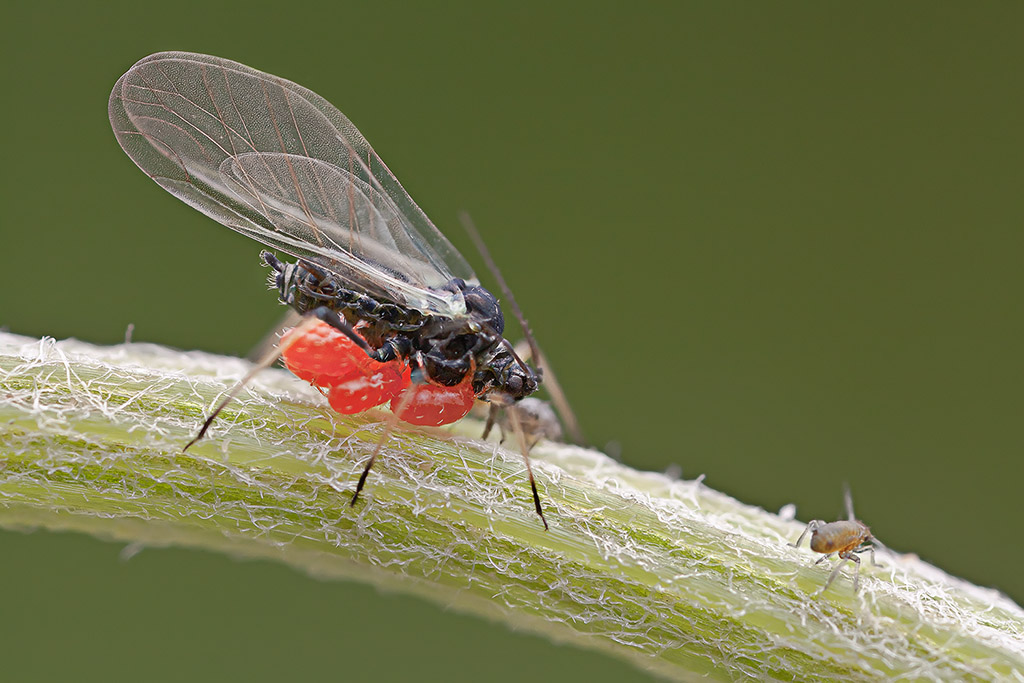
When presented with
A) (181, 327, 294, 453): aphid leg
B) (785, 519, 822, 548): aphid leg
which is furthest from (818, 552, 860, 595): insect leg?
(181, 327, 294, 453): aphid leg

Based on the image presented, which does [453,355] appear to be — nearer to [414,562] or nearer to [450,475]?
[450,475]

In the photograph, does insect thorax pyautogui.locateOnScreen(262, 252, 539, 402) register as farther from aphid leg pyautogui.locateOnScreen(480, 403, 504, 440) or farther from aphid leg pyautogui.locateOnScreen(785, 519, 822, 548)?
aphid leg pyautogui.locateOnScreen(785, 519, 822, 548)

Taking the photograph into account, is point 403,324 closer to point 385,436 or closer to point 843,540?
point 385,436

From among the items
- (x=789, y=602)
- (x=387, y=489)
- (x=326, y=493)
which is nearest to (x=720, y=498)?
(x=789, y=602)

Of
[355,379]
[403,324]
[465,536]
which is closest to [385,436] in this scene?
[355,379]

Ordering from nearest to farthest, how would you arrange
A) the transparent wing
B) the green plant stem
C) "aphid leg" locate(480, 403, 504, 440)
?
1. the green plant stem
2. the transparent wing
3. "aphid leg" locate(480, 403, 504, 440)
